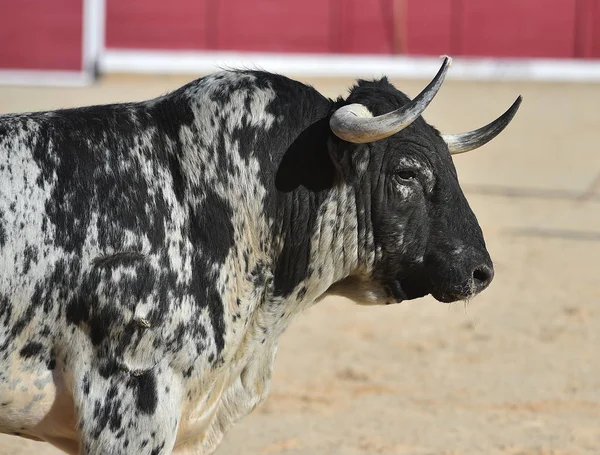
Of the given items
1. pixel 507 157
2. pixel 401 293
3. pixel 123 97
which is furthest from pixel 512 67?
pixel 401 293

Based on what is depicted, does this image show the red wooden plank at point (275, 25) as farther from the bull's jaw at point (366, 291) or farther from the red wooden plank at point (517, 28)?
the bull's jaw at point (366, 291)

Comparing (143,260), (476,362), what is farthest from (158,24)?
(143,260)

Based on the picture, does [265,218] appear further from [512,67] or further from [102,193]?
[512,67]

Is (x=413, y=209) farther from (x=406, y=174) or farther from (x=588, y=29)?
(x=588, y=29)

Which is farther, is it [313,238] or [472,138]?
[472,138]

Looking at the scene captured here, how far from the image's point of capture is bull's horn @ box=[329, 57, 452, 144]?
96.2 inches

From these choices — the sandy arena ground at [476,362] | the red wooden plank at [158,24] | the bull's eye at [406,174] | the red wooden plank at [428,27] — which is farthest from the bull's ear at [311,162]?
the red wooden plank at [158,24]

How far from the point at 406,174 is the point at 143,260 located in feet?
2.22

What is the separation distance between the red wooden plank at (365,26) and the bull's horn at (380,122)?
31.3 feet

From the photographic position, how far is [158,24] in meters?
12.0

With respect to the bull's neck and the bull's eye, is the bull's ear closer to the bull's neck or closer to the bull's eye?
the bull's neck

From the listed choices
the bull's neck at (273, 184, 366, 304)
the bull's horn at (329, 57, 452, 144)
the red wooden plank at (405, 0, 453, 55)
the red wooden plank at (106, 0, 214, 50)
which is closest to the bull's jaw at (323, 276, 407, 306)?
the bull's neck at (273, 184, 366, 304)

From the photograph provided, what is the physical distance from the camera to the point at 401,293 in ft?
8.75

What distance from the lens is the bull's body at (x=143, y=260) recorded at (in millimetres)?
2293
